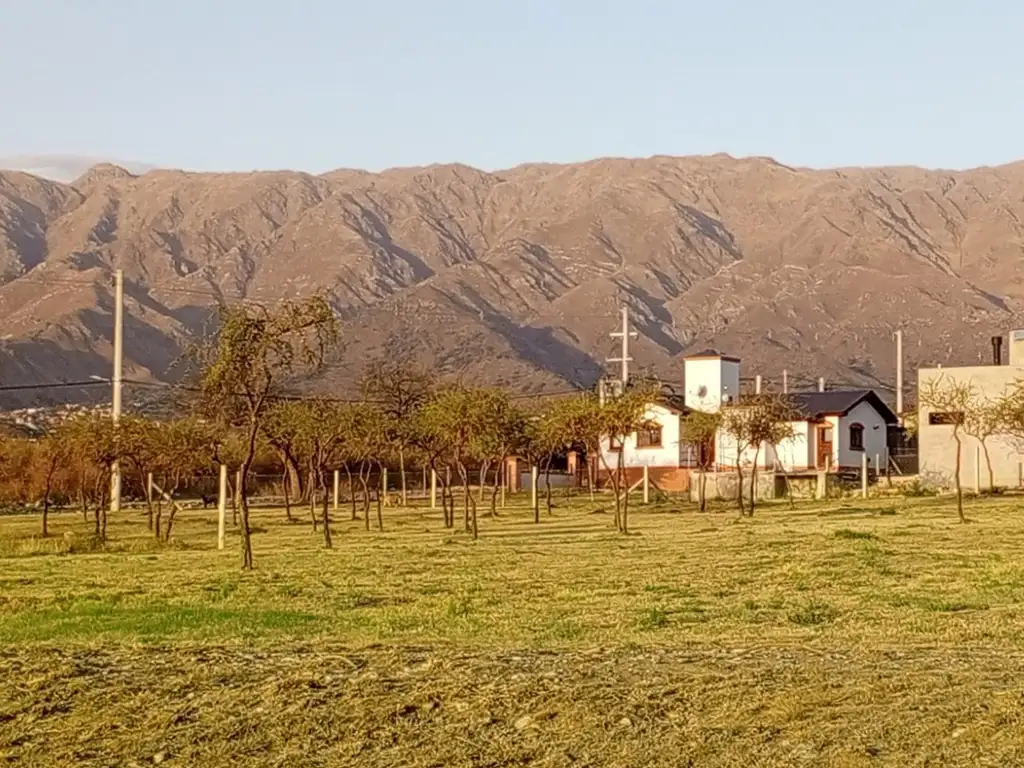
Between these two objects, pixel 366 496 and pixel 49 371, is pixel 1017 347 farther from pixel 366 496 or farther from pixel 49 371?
pixel 49 371

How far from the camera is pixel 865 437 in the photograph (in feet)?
261

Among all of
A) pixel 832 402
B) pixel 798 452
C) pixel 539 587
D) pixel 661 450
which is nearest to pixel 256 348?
pixel 539 587

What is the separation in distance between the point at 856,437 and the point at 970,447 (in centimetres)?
1452

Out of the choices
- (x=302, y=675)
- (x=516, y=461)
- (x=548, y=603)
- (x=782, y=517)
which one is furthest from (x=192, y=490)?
(x=302, y=675)

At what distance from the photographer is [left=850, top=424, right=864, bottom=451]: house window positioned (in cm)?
7856

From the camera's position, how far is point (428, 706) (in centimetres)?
1063

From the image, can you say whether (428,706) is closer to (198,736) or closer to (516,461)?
(198,736)

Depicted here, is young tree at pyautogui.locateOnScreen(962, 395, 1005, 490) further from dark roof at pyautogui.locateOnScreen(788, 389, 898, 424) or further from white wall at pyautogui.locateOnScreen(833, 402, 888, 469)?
white wall at pyautogui.locateOnScreen(833, 402, 888, 469)

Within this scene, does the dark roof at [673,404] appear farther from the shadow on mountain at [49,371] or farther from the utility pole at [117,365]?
the shadow on mountain at [49,371]

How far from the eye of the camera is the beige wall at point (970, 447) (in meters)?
64.0

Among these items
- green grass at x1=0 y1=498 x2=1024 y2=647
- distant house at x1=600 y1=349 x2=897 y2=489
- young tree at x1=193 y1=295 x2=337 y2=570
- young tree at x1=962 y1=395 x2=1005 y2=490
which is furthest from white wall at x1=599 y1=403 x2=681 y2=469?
young tree at x1=193 y1=295 x2=337 y2=570

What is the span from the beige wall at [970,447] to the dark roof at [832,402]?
907 cm

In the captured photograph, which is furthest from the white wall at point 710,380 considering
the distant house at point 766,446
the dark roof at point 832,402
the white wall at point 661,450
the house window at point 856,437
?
the house window at point 856,437

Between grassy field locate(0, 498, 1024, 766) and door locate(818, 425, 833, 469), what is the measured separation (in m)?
48.5
